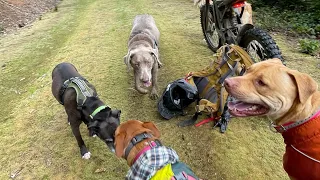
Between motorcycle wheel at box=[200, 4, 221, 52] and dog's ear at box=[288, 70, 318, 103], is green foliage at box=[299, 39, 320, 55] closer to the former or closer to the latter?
motorcycle wheel at box=[200, 4, 221, 52]

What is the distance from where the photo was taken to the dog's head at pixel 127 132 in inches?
112

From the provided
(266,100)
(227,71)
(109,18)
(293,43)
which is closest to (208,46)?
(293,43)

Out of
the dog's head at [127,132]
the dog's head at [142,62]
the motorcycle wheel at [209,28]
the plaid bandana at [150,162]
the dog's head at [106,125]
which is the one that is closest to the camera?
the plaid bandana at [150,162]

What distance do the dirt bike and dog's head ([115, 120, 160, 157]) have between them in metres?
2.23

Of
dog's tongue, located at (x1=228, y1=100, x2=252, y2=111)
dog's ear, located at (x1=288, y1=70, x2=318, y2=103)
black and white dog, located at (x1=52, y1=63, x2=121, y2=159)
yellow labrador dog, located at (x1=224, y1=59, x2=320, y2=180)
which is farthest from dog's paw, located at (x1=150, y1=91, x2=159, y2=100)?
dog's ear, located at (x1=288, y1=70, x2=318, y2=103)

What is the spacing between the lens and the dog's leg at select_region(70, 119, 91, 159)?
3.77 m

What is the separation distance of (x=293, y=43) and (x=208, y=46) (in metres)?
2.16

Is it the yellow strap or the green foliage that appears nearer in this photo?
the yellow strap

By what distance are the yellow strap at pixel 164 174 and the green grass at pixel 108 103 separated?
3.66 ft

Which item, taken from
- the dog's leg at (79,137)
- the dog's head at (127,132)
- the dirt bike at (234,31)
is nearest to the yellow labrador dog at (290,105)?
the dog's head at (127,132)

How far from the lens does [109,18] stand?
36.1 ft

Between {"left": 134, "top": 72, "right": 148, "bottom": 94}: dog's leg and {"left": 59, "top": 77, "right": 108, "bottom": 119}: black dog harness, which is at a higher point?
{"left": 59, "top": 77, "right": 108, "bottom": 119}: black dog harness

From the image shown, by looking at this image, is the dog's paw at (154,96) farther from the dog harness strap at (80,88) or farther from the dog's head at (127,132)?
the dog's head at (127,132)

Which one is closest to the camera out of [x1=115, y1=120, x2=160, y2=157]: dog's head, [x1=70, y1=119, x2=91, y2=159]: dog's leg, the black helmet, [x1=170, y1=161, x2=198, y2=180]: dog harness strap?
[x1=170, y1=161, x2=198, y2=180]: dog harness strap
